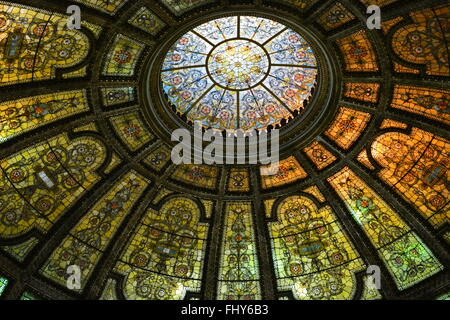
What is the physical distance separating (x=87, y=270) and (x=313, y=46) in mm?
9450

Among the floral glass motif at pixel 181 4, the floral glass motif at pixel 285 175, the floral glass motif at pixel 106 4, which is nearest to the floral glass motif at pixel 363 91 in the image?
the floral glass motif at pixel 285 175

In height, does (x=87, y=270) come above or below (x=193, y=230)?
below

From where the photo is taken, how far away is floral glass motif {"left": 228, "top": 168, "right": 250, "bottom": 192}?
1442 cm

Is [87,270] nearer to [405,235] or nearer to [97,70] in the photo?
[97,70]

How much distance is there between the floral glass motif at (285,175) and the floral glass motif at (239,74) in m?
1.49

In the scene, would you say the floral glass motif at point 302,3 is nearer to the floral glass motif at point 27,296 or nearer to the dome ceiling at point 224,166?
the dome ceiling at point 224,166

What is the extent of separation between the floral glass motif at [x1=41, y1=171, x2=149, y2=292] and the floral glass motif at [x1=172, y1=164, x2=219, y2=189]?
1143 mm

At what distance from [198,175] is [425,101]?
715cm

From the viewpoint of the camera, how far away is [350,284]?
1334 cm

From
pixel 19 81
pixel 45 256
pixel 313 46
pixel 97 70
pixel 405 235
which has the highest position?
pixel 313 46

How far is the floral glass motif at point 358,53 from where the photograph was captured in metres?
11.3

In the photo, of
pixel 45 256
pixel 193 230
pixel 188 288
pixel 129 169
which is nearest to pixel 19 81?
pixel 129 169
